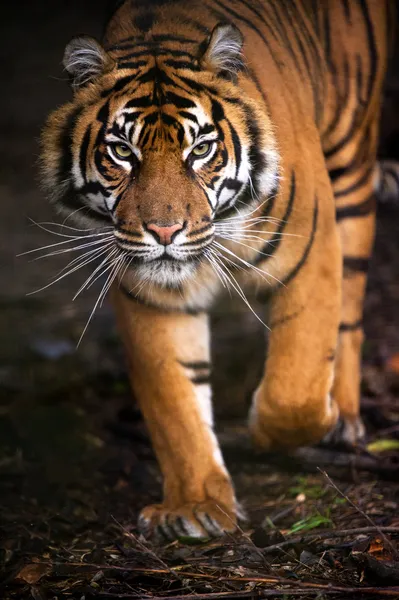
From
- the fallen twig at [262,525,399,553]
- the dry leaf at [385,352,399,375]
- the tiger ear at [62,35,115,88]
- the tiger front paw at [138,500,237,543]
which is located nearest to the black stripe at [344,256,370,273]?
the dry leaf at [385,352,399,375]

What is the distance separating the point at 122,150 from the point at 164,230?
0.24 metres

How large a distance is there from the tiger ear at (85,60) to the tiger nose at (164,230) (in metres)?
0.41

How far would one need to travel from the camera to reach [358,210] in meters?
3.30

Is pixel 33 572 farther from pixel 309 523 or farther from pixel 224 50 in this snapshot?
pixel 224 50

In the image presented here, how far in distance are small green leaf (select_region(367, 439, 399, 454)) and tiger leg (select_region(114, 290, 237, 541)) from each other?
0.72 metres

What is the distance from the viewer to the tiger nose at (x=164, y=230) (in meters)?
2.28

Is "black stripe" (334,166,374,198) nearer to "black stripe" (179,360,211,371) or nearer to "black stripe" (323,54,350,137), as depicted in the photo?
"black stripe" (323,54,350,137)

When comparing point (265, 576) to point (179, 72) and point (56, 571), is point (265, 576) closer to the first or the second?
point (56, 571)

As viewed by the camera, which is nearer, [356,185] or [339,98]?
[339,98]

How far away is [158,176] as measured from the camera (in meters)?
2.28

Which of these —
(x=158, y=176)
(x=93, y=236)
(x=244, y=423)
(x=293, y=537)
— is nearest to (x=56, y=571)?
(x=293, y=537)

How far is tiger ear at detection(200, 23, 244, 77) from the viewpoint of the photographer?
2.29 metres

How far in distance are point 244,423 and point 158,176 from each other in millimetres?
1496

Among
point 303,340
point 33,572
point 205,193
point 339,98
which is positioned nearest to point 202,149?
point 205,193
